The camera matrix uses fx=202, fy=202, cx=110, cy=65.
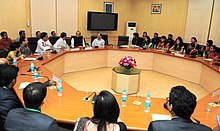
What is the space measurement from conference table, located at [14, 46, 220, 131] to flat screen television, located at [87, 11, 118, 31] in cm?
203

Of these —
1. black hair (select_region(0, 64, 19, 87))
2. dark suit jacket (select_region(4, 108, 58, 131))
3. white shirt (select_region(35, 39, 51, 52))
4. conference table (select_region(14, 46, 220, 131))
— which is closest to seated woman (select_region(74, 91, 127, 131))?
dark suit jacket (select_region(4, 108, 58, 131))

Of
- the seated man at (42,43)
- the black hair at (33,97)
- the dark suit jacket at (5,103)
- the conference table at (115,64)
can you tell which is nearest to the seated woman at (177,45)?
the conference table at (115,64)

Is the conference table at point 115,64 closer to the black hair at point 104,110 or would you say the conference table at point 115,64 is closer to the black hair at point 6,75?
the black hair at point 6,75

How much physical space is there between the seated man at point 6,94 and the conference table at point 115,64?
1.02 feet

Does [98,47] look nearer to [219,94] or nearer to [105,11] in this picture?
[105,11]

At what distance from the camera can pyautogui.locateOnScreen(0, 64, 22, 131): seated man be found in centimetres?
213

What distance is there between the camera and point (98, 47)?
287 inches

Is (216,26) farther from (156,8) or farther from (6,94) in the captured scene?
(6,94)

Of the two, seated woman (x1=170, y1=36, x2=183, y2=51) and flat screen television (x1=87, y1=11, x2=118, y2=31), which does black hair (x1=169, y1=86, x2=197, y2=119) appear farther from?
flat screen television (x1=87, y1=11, x2=118, y2=31)

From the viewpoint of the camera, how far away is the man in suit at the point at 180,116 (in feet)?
5.09

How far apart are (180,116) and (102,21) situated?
796 cm

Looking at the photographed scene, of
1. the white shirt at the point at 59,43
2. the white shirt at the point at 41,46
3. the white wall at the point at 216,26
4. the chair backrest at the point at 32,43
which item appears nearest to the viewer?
the white shirt at the point at 41,46

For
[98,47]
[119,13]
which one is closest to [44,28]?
[98,47]

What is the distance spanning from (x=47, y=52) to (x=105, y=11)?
4620 millimetres
